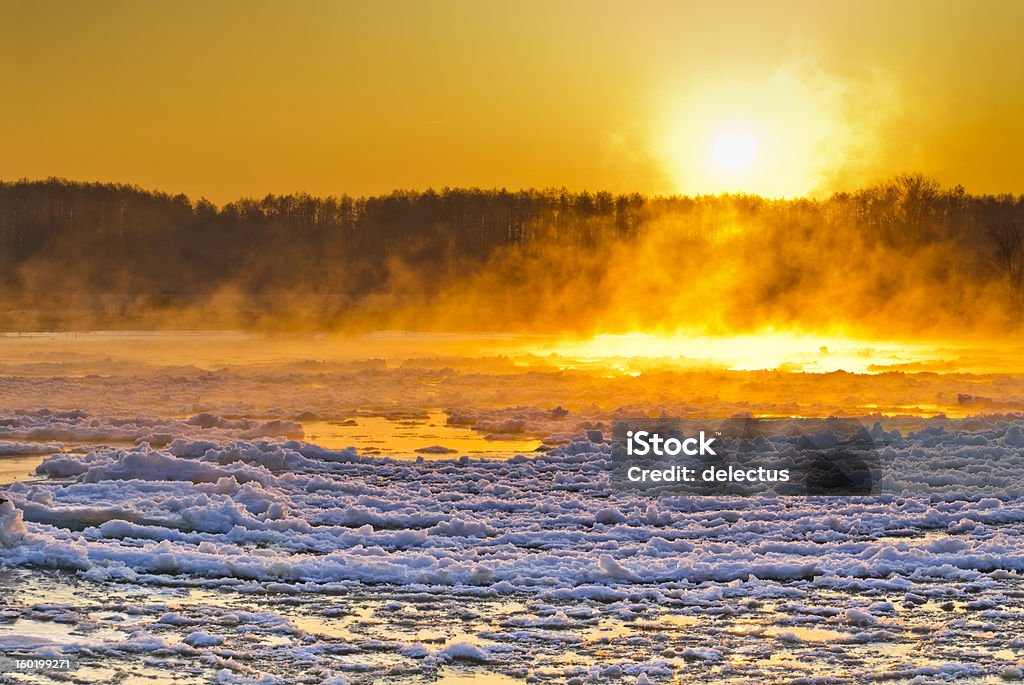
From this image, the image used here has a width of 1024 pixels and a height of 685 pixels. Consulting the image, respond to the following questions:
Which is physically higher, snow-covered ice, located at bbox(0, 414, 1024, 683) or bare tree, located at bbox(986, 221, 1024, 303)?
bare tree, located at bbox(986, 221, 1024, 303)

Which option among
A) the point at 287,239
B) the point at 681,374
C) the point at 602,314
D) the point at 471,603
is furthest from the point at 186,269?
the point at 471,603

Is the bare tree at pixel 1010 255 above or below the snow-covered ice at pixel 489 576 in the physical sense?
above

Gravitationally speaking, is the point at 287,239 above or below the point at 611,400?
above

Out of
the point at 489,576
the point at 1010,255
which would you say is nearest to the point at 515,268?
the point at 1010,255

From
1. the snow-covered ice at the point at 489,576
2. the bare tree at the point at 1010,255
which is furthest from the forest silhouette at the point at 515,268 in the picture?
the snow-covered ice at the point at 489,576

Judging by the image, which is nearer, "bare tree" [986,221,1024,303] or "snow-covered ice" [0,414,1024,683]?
"snow-covered ice" [0,414,1024,683]

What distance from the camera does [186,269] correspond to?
3231 inches

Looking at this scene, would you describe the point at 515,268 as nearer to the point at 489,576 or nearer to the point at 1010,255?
the point at 1010,255

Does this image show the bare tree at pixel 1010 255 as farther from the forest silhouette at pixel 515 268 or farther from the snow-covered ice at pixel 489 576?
the snow-covered ice at pixel 489 576

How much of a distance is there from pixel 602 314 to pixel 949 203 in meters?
29.9

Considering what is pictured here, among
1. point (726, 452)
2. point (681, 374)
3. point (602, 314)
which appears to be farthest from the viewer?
point (602, 314)

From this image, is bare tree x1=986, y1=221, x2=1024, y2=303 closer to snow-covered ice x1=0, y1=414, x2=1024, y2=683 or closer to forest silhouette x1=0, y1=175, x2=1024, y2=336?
forest silhouette x1=0, y1=175, x2=1024, y2=336

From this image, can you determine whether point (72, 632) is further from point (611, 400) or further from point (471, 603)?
point (611, 400)

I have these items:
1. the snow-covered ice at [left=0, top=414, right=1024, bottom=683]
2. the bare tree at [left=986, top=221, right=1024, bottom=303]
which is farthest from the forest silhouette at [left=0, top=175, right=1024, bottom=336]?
the snow-covered ice at [left=0, top=414, right=1024, bottom=683]
